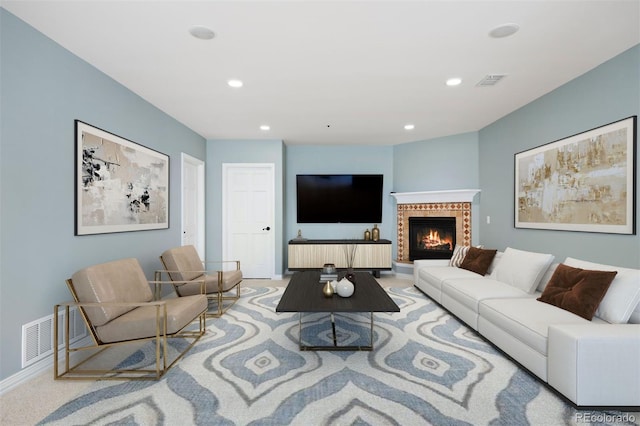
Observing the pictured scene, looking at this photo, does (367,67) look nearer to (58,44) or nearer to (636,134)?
(636,134)

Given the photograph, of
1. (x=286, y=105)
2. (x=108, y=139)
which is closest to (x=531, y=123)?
(x=286, y=105)

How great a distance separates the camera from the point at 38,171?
2.20 meters

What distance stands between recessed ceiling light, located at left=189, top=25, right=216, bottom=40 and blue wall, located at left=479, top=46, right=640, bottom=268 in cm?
344

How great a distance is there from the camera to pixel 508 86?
124 inches

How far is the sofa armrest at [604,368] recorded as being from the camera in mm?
1746

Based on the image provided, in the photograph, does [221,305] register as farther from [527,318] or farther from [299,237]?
[527,318]

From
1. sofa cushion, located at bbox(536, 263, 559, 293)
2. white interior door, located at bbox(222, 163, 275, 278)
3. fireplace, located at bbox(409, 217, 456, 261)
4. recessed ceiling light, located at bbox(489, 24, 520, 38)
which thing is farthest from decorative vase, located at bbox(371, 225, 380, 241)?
recessed ceiling light, located at bbox(489, 24, 520, 38)

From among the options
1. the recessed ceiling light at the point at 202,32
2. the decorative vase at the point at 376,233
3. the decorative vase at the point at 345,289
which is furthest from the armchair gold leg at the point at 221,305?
the decorative vase at the point at 376,233

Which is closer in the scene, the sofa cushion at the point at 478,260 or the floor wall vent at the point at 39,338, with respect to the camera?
the floor wall vent at the point at 39,338

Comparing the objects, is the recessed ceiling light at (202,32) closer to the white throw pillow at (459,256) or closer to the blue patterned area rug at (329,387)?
the blue patterned area rug at (329,387)

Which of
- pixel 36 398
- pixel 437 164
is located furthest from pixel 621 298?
pixel 36 398

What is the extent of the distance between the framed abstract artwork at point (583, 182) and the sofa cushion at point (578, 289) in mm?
584

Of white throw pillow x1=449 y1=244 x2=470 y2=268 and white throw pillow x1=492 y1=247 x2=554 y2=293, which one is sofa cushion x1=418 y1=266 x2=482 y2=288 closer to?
white throw pillow x1=449 y1=244 x2=470 y2=268

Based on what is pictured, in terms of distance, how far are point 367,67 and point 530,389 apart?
2854 mm
